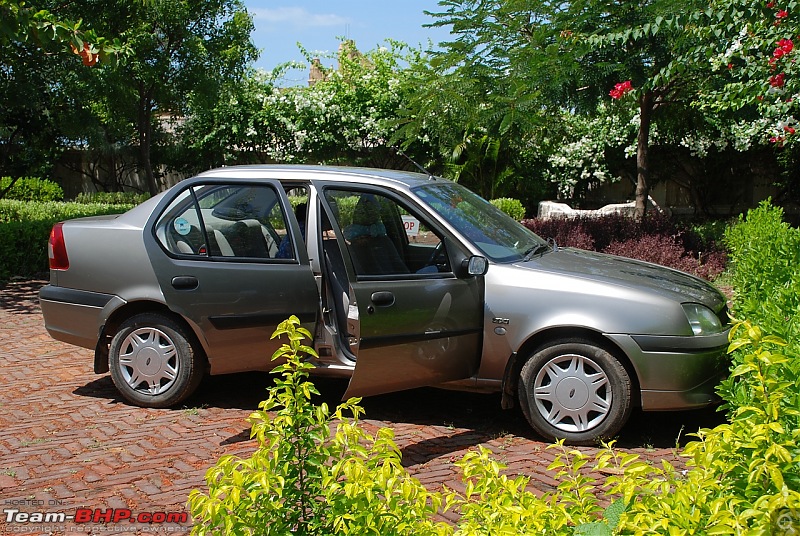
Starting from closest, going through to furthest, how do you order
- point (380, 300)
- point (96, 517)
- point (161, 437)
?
1. point (96, 517)
2. point (380, 300)
3. point (161, 437)

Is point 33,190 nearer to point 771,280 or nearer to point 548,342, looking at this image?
point 548,342

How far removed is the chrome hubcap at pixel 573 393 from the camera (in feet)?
17.2

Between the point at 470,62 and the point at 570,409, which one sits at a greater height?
the point at 470,62

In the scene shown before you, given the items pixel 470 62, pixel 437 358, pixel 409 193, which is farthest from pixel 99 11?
pixel 437 358

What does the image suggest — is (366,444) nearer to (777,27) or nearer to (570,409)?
(570,409)

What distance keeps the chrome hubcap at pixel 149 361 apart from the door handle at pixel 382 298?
172cm

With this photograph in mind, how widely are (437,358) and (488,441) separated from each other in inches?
26.4

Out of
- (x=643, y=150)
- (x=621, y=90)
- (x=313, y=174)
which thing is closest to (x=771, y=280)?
(x=313, y=174)

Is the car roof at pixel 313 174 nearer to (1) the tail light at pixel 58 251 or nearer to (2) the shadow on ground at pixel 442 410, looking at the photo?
(1) the tail light at pixel 58 251

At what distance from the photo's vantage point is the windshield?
584 cm

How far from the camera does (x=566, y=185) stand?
23500mm

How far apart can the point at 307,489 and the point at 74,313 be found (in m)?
4.37

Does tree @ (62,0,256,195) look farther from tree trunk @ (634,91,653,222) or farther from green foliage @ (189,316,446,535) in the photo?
green foliage @ (189,316,446,535)

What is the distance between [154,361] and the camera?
241 inches
